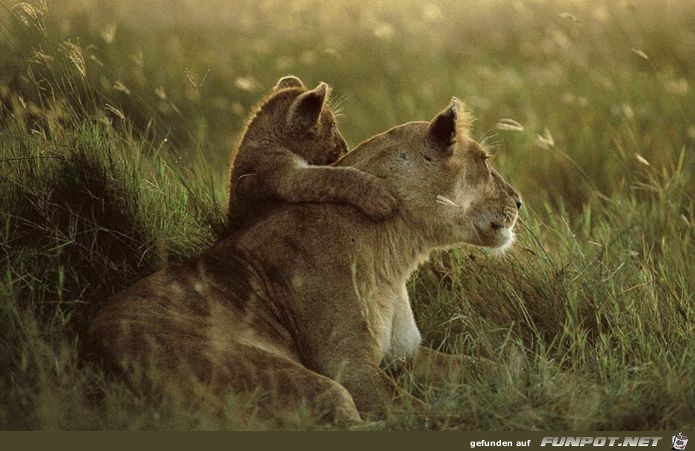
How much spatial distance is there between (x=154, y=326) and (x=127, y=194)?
1313 mm

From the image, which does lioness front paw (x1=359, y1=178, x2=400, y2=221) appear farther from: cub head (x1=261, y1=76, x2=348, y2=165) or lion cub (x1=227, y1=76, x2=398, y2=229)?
cub head (x1=261, y1=76, x2=348, y2=165)

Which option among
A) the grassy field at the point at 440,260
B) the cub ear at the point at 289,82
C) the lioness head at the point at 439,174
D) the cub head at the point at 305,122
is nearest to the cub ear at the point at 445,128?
the lioness head at the point at 439,174

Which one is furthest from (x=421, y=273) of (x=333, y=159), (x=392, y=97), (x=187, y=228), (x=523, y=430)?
(x=392, y=97)

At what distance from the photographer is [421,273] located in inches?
261

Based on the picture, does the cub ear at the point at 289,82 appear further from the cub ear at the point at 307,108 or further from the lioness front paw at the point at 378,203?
the lioness front paw at the point at 378,203

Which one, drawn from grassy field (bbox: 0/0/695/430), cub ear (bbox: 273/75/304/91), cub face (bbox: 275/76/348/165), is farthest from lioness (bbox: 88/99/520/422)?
cub ear (bbox: 273/75/304/91)

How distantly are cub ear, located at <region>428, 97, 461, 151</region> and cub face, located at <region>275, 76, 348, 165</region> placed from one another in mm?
766

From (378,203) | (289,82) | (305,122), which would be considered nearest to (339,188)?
(378,203)

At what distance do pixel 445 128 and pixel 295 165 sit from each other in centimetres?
79

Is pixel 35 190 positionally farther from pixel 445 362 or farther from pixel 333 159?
pixel 445 362

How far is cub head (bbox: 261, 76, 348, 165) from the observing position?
247 inches

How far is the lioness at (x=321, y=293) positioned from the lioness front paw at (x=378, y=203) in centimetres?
6

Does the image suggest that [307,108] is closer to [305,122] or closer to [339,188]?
[305,122]

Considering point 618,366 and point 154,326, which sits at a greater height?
point 154,326
